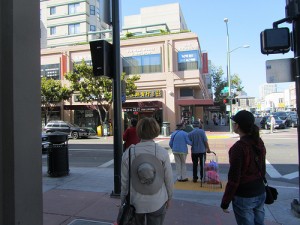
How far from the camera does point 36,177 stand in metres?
3.14

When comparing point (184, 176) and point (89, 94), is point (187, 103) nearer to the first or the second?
point (89, 94)

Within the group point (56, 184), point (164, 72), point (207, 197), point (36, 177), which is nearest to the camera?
point (36, 177)

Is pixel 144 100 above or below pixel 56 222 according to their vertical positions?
above

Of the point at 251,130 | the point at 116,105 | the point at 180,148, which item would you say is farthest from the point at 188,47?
the point at 251,130

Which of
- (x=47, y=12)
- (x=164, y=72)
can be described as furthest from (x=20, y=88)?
(x=47, y=12)

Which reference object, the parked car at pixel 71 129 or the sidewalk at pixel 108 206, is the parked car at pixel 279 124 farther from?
the sidewalk at pixel 108 206

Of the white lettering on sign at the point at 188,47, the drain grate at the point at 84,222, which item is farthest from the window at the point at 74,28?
the drain grate at the point at 84,222

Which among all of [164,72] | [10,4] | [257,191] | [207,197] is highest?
[164,72]

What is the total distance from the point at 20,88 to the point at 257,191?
2637 mm

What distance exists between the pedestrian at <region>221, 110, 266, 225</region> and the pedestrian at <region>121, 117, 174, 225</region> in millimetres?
660

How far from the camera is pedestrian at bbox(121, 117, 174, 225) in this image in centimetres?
316

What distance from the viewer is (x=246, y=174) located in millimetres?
3371

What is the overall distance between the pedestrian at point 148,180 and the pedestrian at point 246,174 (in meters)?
0.66

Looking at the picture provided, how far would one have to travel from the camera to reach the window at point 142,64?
33594 millimetres
